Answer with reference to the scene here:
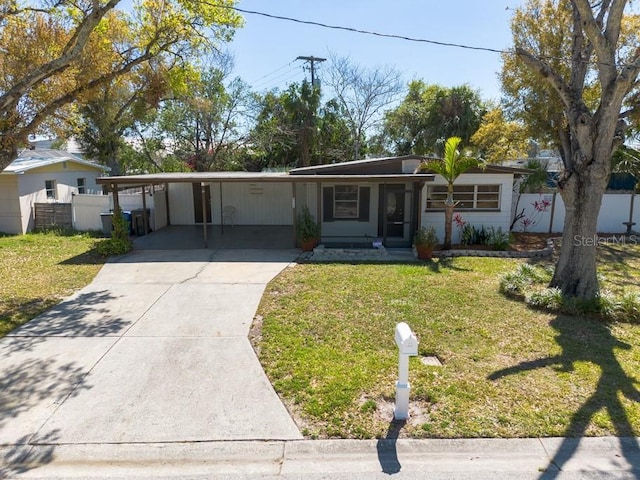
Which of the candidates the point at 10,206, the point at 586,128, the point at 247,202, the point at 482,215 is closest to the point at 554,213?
the point at 482,215

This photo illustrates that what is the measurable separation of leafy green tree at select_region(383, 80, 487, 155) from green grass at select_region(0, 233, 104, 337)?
666 inches

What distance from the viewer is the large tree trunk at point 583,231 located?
7.53 m

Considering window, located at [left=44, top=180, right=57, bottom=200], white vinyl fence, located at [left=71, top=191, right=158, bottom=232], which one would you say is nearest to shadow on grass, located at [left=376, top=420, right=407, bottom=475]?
white vinyl fence, located at [left=71, top=191, right=158, bottom=232]

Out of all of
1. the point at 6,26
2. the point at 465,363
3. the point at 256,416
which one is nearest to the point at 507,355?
the point at 465,363

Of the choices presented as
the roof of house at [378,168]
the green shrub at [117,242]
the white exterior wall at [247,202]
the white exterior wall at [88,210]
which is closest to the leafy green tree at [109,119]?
the white exterior wall at [88,210]

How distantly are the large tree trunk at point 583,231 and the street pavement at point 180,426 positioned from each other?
4.33 metres

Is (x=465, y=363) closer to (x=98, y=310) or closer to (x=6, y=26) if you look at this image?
(x=98, y=310)

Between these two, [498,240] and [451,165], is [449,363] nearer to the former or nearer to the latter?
[451,165]

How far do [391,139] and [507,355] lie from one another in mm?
25248

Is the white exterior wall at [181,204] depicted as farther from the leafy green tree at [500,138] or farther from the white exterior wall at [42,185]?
the leafy green tree at [500,138]

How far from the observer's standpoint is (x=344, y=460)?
12.1 feet

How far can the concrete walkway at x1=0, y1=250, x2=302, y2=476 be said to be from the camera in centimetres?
412

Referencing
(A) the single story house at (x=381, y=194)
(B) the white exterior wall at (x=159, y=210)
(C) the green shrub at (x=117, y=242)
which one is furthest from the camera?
(B) the white exterior wall at (x=159, y=210)

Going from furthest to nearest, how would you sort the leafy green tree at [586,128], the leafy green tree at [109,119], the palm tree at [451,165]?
the leafy green tree at [109,119] → the palm tree at [451,165] → the leafy green tree at [586,128]
